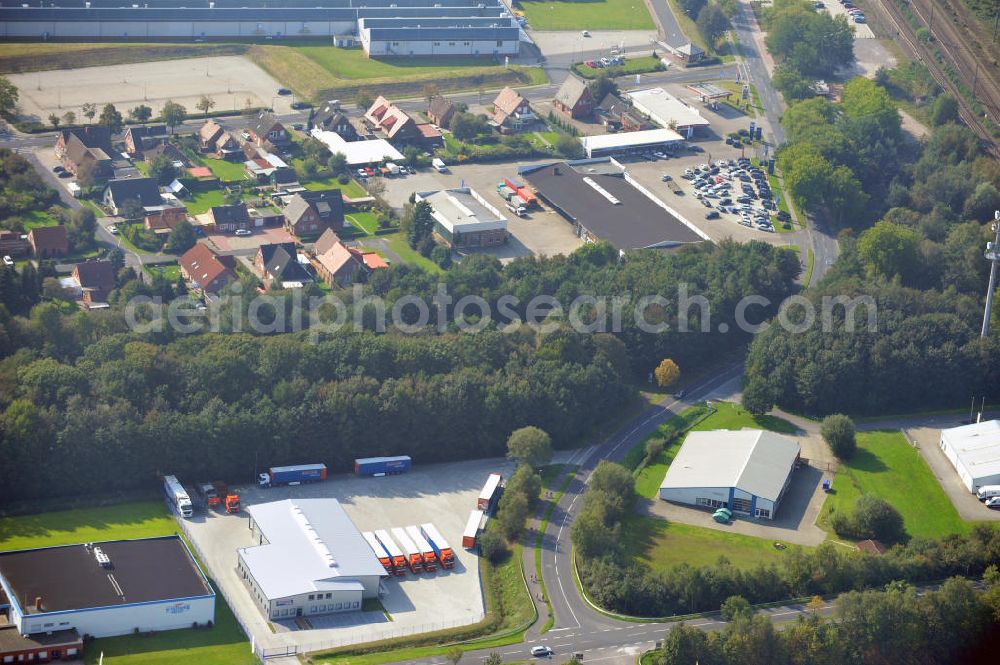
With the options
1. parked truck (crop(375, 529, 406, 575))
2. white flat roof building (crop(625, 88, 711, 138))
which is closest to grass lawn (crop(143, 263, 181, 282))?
parked truck (crop(375, 529, 406, 575))

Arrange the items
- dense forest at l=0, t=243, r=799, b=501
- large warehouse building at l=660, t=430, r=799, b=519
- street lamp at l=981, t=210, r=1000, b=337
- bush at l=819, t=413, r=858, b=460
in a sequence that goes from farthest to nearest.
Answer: street lamp at l=981, t=210, r=1000, b=337, bush at l=819, t=413, r=858, b=460, large warehouse building at l=660, t=430, r=799, b=519, dense forest at l=0, t=243, r=799, b=501

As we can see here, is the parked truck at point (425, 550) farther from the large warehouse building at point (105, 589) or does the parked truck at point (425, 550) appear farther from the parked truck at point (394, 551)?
the large warehouse building at point (105, 589)

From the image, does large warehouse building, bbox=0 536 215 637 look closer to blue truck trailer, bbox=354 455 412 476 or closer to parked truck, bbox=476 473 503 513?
blue truck trailer, bbox=354 455 412 476

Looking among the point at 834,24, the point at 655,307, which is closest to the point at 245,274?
the point at 655,307

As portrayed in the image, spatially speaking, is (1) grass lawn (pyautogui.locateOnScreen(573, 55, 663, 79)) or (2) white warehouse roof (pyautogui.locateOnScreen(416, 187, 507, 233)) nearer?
(2) white warehouse roof (pyautogui.locateOnScreen(416, 187, 507, 233))

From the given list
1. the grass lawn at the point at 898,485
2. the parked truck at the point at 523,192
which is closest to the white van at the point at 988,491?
the grass lawn at the point at 898,485

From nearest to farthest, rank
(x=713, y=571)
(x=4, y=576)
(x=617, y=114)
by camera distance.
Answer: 1. (x=4, y=576)
2. (x=713, y=571)
3. (x=617, y=114)

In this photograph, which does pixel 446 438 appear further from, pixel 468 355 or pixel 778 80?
pixel 778 80
